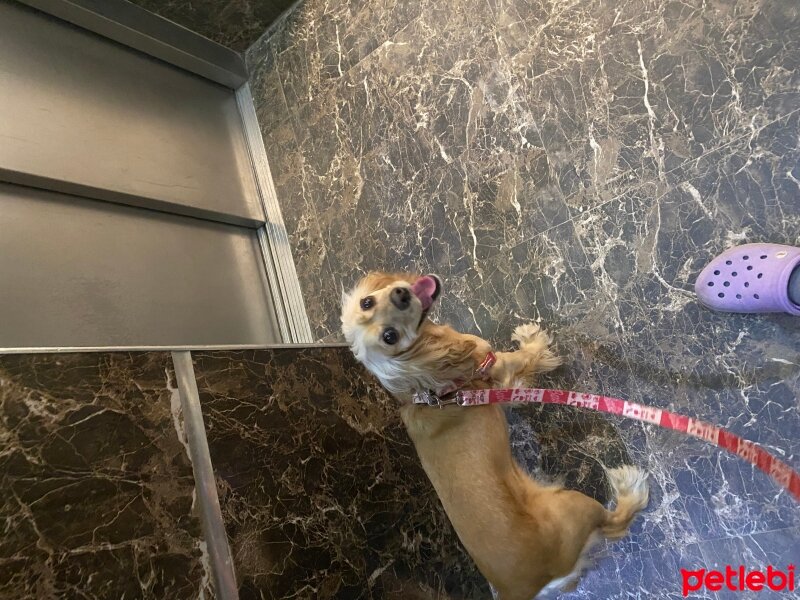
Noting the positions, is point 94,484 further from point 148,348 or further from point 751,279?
point 751,279

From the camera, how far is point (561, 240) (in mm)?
2334

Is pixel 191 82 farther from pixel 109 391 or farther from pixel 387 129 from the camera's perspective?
pixel 109 391

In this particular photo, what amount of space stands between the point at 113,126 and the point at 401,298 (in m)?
1.80

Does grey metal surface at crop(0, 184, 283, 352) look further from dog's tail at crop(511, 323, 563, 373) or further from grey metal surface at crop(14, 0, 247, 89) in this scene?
dog's tail at crop(511, 323, 563, 373)

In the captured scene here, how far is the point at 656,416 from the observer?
1591 millimetres

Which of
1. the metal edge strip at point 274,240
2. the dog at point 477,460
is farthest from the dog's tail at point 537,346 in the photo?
the metal edge strip at point 274,240

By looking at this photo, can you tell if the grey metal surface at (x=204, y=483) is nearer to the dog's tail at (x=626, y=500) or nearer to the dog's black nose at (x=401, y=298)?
the dog's black nose at (x=401, y=298)

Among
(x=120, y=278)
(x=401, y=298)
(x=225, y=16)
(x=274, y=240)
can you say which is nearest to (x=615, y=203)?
(x=401, y=298)

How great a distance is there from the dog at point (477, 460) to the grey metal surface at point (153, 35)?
1875 millimetres

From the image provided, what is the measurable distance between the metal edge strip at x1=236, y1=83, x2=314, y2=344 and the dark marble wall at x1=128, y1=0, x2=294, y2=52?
0.90ft

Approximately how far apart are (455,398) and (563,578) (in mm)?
671

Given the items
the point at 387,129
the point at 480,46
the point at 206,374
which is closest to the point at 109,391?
the point at 206,374

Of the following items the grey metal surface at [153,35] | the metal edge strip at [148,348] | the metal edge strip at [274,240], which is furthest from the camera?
the metal edge strip at [274,240]

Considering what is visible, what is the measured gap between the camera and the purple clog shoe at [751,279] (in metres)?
1.78
